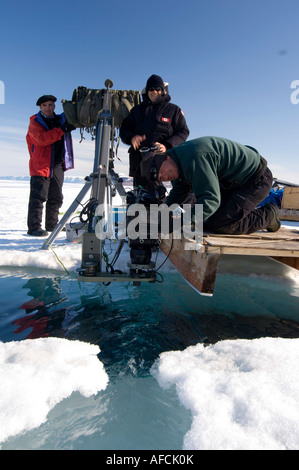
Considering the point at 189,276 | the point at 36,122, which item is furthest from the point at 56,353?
the point at 36,122

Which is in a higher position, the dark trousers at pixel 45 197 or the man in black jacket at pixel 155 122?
the man in black jacket at pixel 155 122

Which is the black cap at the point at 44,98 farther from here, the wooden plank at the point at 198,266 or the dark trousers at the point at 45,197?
the wooden plank at the point at 198,266

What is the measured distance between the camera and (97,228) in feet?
8.48

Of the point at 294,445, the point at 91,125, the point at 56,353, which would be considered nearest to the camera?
the point at 294,445

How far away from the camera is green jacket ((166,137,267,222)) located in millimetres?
2217

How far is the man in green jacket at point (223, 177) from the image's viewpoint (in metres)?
2.23

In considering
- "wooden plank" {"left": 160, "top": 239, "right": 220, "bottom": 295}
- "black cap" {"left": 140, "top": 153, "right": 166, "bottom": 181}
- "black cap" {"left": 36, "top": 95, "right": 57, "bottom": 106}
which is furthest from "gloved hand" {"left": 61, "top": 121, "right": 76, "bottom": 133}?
"wooden plank" {"left": 160, "top": 239, "right": 220, "bottom": 295}

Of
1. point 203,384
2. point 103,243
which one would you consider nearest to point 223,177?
point 103,243

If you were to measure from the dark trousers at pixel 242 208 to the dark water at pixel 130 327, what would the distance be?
2.46 feet

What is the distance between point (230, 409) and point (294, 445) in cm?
26

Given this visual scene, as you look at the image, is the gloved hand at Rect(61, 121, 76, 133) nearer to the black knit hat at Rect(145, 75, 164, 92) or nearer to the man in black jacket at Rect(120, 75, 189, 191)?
the man in black jacket at Rect(120, 75, 189, 191)

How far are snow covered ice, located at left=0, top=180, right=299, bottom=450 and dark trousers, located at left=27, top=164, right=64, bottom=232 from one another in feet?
11.3

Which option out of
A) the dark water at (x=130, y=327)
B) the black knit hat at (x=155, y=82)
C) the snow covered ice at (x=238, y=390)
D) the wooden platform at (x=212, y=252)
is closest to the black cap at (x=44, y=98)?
the black knit hat at (x=155, y=82)
